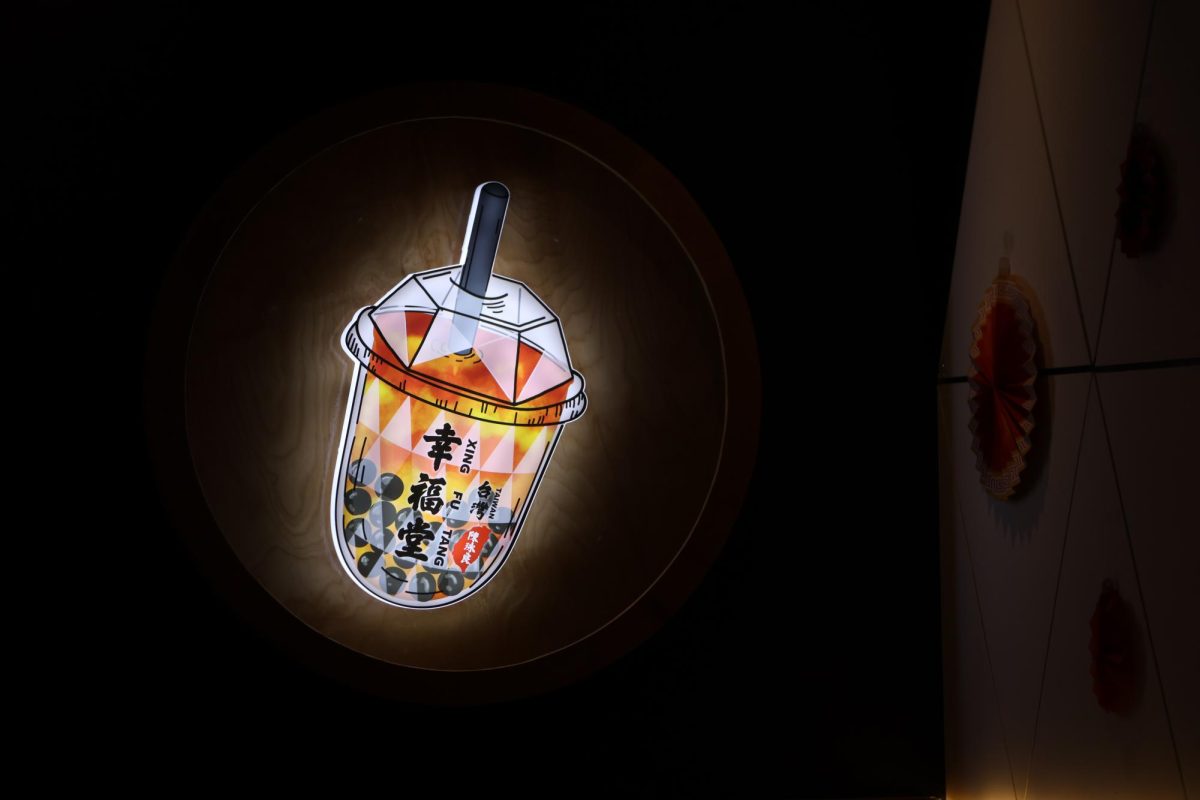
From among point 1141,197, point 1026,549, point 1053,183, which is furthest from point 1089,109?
point 1026,549

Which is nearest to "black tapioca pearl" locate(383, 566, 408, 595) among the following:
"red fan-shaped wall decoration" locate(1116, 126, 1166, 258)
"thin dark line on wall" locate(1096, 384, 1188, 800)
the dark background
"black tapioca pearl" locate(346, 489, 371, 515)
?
"black tapioca pearl" locate(346, 489, 371, 515)

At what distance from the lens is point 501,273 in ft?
6.12

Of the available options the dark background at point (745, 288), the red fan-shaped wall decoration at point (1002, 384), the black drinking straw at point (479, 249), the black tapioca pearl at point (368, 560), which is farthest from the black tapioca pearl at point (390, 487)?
the red fan-shaped wall decoration at point (1002, 384)

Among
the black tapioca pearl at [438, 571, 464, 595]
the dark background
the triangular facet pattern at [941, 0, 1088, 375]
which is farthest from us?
the dark background

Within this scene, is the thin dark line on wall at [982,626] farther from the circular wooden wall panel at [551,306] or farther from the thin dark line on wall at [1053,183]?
the thin dark line on wall at [1053,183]

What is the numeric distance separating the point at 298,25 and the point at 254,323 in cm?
66

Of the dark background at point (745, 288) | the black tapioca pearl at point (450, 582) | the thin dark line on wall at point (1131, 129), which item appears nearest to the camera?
the thin dark line on wall at point (1131, 129)

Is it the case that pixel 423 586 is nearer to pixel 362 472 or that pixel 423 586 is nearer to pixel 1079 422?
pixel 362 472

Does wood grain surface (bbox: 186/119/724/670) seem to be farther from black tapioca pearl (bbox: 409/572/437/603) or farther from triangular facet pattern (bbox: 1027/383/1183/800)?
triangular facet pattern (bbox: 1027/383/1183/800)

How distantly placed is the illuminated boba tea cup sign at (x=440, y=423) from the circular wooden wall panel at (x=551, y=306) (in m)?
0.06

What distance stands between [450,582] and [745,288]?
0.92 meters

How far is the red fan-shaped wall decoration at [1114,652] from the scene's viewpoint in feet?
3.96

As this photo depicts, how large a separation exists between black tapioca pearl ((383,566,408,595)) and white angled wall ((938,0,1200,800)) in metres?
1.16

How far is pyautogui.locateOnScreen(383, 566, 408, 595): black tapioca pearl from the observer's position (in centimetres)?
180
